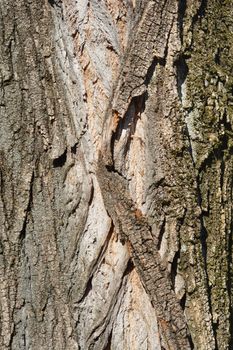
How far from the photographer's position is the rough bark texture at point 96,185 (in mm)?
2115

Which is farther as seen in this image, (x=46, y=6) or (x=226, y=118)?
(x=226, y=118)

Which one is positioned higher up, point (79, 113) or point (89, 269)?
point (79, 113)

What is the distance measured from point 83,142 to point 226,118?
0.46 metres

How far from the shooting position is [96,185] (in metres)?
Answer: 2.13

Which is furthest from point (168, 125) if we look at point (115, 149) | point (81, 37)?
point (81, 37)

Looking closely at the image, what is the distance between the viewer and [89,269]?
215 cm

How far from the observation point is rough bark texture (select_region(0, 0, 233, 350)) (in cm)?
212

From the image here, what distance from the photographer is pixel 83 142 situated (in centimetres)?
213

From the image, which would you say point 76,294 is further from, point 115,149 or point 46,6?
point 46,6

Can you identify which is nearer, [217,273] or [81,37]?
[81,37]

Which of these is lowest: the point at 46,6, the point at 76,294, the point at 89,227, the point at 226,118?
the point at 76,294

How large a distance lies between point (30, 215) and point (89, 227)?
0.54ft

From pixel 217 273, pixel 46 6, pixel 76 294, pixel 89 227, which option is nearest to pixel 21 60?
pixel 46 6

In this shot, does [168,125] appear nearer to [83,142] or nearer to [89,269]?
[83,142]
